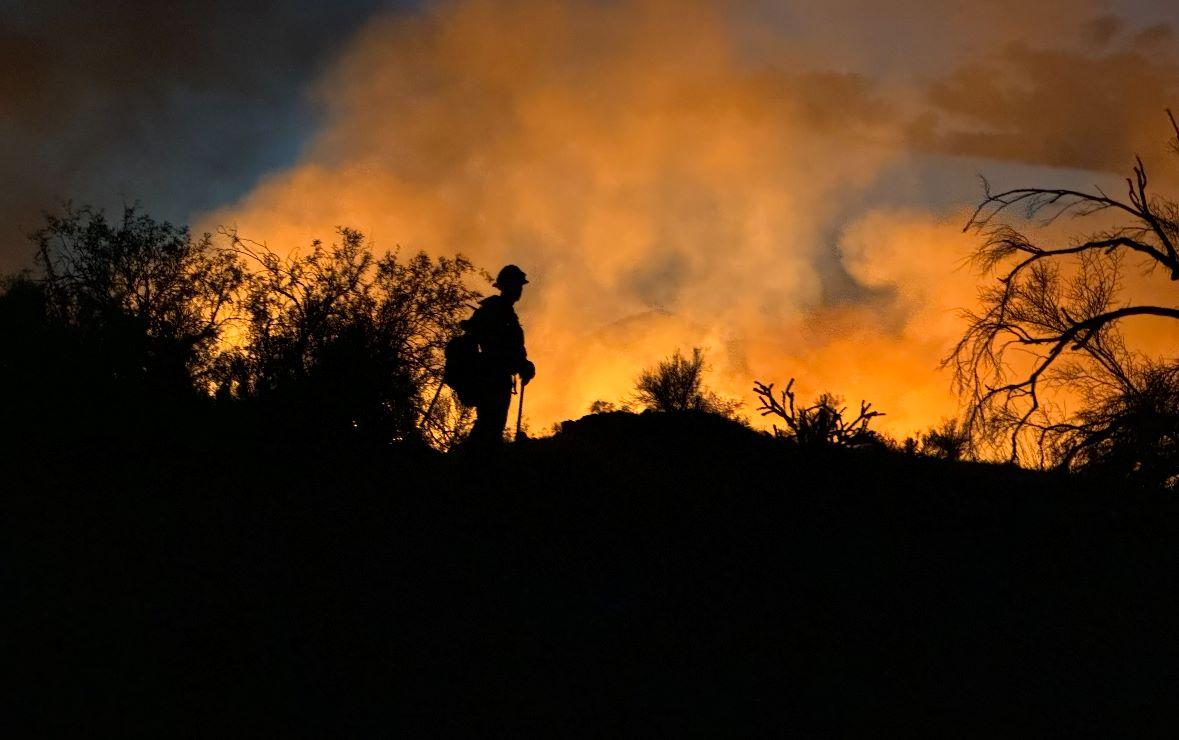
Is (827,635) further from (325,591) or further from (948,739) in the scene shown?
(325,591)

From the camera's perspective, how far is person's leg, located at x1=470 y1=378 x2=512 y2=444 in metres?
10.2

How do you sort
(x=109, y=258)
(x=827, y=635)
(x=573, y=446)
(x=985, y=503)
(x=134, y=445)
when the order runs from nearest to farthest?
(x=827, y=635) → (x=134, y=445) → (x=985, y=503) → (x=573, y=446) → (x=109, y=258)

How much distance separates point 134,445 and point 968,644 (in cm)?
1016

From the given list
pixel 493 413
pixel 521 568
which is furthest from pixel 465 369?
pixel 521 568

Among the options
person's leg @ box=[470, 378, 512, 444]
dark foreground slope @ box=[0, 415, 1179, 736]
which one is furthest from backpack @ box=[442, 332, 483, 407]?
dark foreground slope @ box=[0, 415, 1179, 736]

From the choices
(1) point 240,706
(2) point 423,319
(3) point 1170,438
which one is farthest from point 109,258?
(3) point 1170,438

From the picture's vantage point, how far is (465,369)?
33.3 feet

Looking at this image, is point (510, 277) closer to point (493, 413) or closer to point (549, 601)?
point (493, 413)

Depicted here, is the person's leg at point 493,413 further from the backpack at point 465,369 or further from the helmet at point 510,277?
the helmet at point 510,277

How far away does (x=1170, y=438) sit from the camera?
716 inches

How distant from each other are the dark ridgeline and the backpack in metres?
0.32

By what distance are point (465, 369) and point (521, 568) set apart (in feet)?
8.13

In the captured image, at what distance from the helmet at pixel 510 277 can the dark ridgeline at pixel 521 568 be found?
68 centimetres

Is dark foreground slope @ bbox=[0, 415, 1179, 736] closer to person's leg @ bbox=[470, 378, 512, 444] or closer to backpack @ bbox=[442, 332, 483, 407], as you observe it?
person's leg @ bbox=[470, 378, 512, 444]
